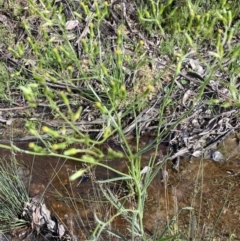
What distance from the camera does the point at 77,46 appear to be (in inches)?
135

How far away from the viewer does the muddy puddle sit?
2479 millimetres

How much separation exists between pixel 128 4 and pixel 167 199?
1.61m

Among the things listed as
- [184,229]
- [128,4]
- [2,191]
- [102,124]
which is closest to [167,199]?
[184,229]

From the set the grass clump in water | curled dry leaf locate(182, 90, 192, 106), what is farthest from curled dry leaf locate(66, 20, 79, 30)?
the grass clump in water

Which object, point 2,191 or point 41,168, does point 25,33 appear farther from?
point 2,191

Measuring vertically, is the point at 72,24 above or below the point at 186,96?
above

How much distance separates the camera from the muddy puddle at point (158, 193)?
8.13 feet

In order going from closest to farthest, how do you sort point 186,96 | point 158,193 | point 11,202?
1. point 11,202
2. point 158,193
3. point 186,96

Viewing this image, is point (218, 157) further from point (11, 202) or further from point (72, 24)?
point (72, 24)

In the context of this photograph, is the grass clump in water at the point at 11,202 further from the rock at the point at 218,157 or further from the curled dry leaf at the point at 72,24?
the curled dry leaf at the point at 72,24

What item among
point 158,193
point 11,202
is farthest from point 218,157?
point 11,202

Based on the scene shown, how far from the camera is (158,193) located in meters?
2.66

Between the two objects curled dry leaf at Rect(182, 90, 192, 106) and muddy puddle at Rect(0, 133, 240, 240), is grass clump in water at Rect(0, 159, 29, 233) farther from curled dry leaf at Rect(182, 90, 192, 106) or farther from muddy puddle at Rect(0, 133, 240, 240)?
curled dry leaf at Rect(182, 90, 192, 106)

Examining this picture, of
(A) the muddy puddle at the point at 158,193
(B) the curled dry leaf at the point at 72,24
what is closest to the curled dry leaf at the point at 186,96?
(A) the muddy puddle at the point at 158,193
